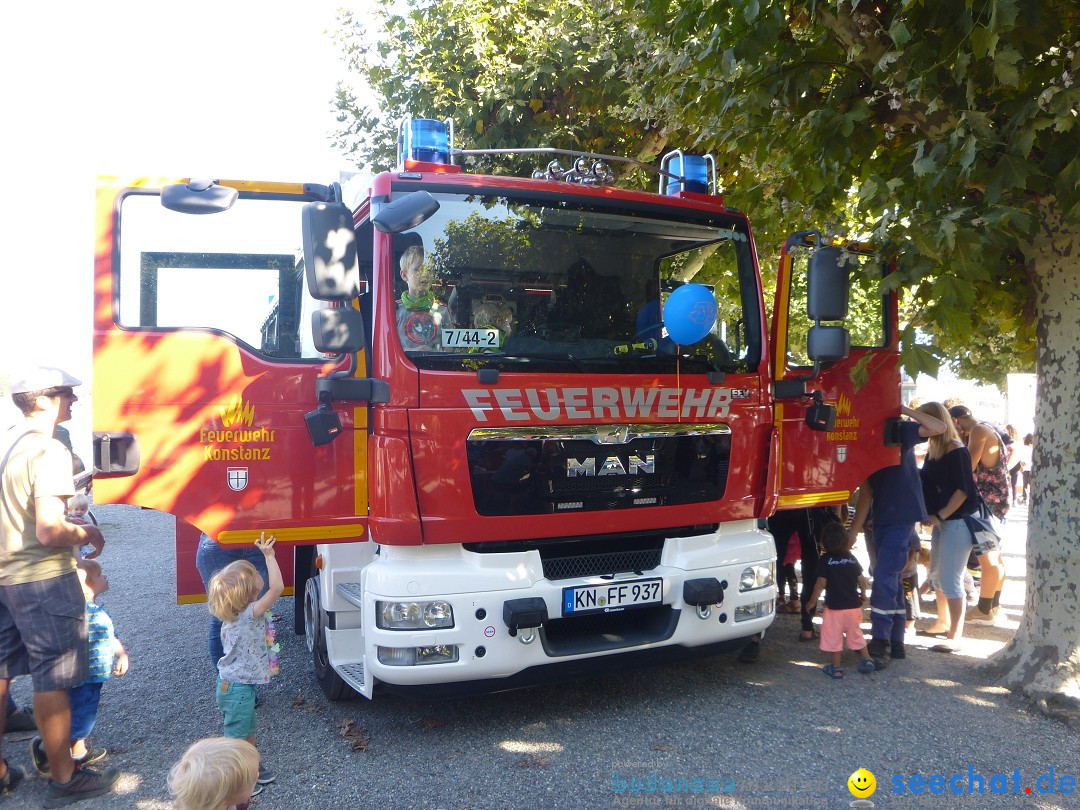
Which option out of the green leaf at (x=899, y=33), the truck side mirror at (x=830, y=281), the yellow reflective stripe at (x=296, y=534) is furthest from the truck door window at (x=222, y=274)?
the green leaf at (x=899, y=33)

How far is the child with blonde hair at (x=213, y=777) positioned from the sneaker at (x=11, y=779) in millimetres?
2524

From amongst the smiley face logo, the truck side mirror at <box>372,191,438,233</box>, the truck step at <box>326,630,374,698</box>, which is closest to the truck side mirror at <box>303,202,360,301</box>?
the truck side mirror at <box>372,191,438,233</box>

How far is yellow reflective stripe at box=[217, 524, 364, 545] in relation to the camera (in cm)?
405

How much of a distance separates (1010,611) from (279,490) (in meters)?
6.04

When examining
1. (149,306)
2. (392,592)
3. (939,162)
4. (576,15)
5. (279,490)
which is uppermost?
(576,15)

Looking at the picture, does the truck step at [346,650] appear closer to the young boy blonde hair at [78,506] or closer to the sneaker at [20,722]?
the young boy blonde hair at [78,506]

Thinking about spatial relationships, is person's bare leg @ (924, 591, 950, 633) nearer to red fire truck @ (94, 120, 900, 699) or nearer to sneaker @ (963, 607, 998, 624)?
sneaker @ (963, 607, 998, 624)

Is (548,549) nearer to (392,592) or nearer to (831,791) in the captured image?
(392,592)

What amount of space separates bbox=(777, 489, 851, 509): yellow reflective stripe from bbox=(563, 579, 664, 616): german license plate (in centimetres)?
118

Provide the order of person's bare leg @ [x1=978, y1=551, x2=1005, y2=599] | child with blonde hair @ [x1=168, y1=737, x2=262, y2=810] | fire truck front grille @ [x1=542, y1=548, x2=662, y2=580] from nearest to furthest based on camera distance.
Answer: child with blonde hair @ [x1=168, y1=737, x2=262, y2=810] → fire truck front grille @ [x1=542, y1=548, x2=662, y2=580] → person's bare leg @ [x1=978, y1=551, x2=1005, y2=599]

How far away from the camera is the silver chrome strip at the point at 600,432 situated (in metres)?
4.08

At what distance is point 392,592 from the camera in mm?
3861

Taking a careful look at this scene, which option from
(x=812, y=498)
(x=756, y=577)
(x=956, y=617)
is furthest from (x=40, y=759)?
(x=956, y=617)

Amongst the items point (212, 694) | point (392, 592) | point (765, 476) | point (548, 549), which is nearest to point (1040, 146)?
point (765, 476)
